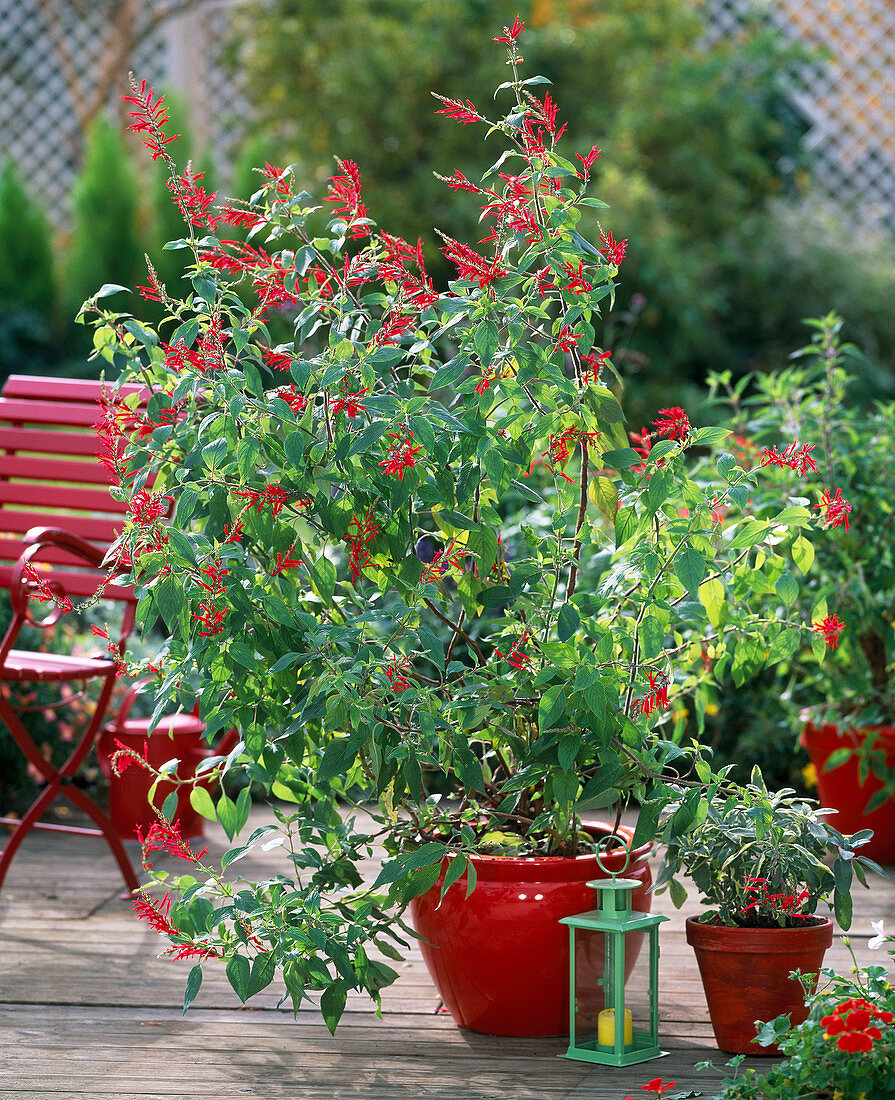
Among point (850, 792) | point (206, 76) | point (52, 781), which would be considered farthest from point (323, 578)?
point (206, 76)

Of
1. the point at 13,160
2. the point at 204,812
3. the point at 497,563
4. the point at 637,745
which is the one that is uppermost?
the point at 13,160

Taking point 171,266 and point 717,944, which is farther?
point 171,266

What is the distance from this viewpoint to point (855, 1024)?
1.57m

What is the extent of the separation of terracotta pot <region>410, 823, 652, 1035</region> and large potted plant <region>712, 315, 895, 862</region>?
1.01m

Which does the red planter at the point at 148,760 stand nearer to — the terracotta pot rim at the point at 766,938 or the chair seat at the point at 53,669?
the chair seat at the point at 53,669

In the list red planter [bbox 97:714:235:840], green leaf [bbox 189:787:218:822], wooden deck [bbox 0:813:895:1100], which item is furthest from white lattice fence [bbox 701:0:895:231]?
green leaf [bbox 189:787:218:822]

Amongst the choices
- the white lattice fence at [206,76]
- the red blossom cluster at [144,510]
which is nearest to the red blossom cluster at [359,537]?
the red blossom cluster at [144,510]

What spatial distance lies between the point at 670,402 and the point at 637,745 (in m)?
4.45

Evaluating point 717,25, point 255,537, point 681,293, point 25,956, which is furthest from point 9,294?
point 255,537

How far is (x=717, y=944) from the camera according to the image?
196 centimetres

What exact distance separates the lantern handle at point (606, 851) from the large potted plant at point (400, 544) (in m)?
0.04

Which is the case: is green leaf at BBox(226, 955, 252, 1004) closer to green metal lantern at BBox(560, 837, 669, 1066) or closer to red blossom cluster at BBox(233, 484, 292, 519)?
green metal lantern at BBox(560, 837, 669, 1066)

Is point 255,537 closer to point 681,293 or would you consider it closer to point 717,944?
point 717,944

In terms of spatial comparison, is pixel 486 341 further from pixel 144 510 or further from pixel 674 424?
pixel 144 510
